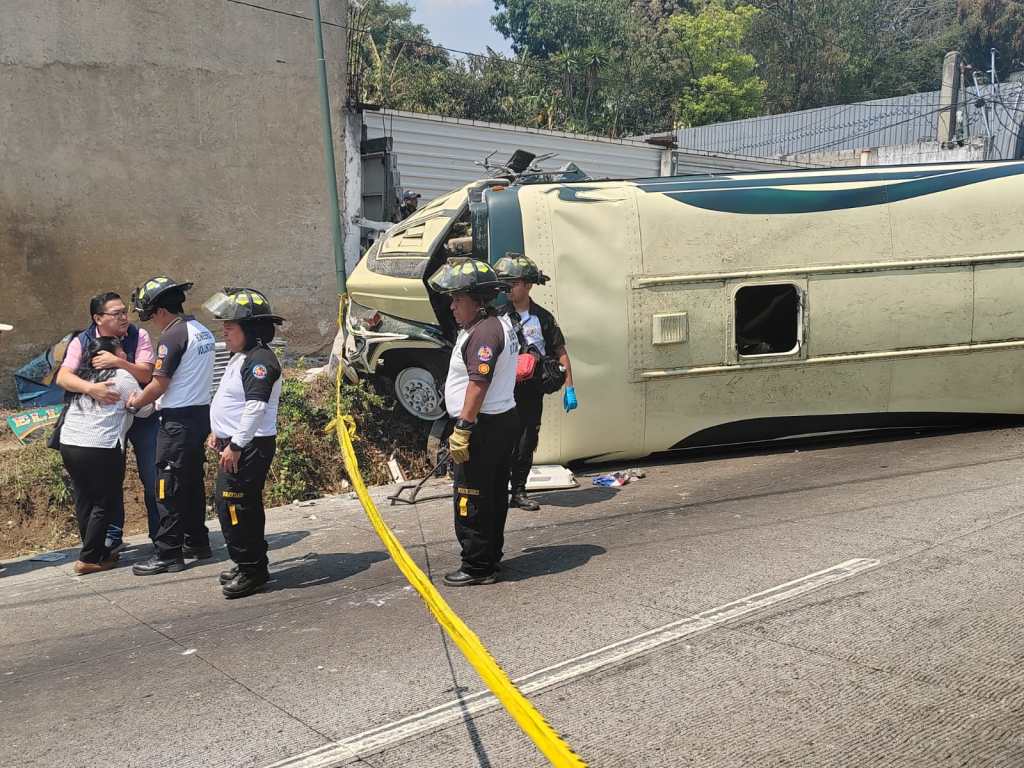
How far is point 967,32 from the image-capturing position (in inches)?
2402

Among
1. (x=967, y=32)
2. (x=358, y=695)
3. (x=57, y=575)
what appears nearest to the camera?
(x=358, y=695)

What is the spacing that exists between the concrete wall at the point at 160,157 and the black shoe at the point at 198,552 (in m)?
9.09

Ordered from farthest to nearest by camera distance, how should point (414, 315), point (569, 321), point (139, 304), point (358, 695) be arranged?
point (414, 315)
point (569, 321)
point (139, 304)
point (358, 695)

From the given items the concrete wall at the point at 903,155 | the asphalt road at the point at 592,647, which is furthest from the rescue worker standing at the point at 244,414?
the concrete wall at the point at 903,155

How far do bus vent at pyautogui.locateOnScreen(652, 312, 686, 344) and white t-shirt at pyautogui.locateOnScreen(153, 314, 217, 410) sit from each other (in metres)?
3.94

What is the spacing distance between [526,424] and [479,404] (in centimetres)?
219

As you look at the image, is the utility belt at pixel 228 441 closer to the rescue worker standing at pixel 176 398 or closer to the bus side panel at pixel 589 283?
the rescue worker standing at pixel 176 398

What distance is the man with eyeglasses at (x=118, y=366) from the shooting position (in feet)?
20.7

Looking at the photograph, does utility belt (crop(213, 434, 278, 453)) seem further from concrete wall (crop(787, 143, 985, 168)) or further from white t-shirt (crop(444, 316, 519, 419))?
concrete wall (crop(787, 143, 985, 168))

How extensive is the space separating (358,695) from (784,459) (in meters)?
5.82

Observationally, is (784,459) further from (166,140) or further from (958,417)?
(166,140)

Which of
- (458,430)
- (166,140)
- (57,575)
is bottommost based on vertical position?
(57,575)

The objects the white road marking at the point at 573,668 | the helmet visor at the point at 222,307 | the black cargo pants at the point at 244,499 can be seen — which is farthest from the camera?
the black cargo pants at the point at 244,499

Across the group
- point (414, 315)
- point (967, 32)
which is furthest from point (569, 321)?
point (967, 32)
